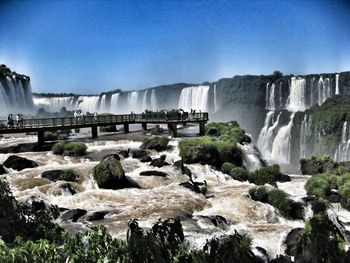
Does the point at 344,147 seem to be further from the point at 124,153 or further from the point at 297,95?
the point at 124,153

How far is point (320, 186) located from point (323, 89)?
31.2 meters

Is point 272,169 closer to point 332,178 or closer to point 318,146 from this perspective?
point 332,178

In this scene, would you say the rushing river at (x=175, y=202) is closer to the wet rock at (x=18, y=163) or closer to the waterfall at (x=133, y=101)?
the wet rock at (x=18, y=163)

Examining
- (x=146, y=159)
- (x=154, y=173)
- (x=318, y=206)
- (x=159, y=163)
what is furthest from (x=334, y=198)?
(x=146, y=159)

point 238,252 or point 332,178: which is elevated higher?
point 238,252

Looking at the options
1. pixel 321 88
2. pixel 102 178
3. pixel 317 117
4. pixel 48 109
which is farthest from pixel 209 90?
pixel 102 178

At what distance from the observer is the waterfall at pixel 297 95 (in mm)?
48875

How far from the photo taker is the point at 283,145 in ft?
134

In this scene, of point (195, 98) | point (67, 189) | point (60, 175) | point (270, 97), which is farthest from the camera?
point (195, 98)

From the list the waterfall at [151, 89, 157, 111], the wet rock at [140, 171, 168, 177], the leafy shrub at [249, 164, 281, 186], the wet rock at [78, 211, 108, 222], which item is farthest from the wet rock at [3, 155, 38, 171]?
the waterfall at [151, 89, 157, 111]

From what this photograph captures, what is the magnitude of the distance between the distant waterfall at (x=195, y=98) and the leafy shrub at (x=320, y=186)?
40858 millimetres

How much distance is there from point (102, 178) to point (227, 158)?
373 inches

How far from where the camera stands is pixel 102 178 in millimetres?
18484

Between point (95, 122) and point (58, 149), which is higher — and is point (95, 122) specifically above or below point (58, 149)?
above
